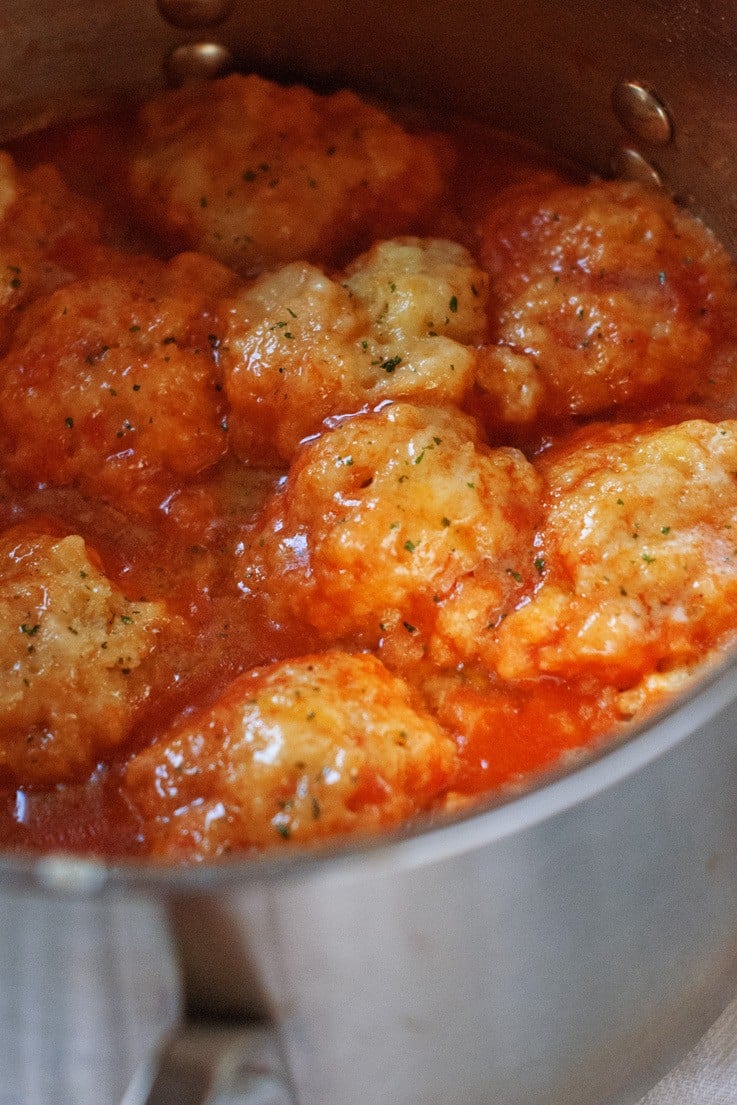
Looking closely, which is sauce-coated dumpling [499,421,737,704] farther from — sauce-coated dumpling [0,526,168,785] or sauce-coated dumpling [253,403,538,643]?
sauce-coated dumpling [0,526,168,785]

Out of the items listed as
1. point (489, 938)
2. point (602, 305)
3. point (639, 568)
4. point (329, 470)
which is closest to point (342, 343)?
point (329, 470)

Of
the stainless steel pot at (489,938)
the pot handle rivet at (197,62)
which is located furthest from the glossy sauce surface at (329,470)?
the stainless steel pot at (489,938)

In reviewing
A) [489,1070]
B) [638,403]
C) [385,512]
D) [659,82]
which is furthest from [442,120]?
[489,1070]

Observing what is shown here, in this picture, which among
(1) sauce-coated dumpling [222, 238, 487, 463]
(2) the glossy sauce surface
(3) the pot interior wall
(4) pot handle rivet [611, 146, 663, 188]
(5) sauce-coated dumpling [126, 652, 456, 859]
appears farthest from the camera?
(4) pot handle rivet [611, 146, 663, 188]

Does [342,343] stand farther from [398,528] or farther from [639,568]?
[639,568]

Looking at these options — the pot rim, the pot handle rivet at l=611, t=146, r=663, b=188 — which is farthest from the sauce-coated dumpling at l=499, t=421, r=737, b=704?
the pot handle rivet at l=611, t=146, r=663, b=188

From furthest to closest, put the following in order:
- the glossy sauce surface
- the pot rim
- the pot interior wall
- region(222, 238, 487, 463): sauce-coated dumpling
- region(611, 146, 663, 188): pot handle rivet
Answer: region(611, 146, 663, 188): pot handle rivet < the pot interior wall < region(222, 238, 487, 463): sauce-coated dumpling < the glossy sauce surface < the pot rim

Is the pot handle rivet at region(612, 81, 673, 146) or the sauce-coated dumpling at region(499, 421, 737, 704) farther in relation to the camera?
the pot handle rivet at region(612, 81, 673, 146)
